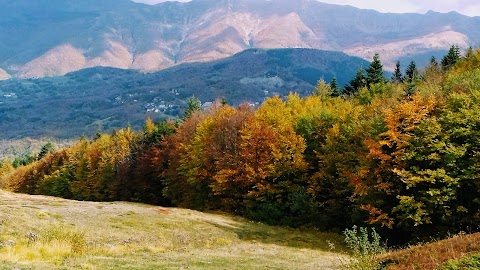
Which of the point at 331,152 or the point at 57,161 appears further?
the point at 57,161

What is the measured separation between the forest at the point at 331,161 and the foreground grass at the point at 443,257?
42.4 ft

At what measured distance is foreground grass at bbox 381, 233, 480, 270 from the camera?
543 inches

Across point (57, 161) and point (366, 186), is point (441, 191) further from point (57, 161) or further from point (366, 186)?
point (57, 161)

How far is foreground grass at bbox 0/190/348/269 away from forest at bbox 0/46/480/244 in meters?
7.89

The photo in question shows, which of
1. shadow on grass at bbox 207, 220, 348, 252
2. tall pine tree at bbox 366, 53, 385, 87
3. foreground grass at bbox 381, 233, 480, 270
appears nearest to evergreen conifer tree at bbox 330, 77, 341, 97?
tall pine tree at bbox 366, 53, 385, 87

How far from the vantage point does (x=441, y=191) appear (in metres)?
42.8

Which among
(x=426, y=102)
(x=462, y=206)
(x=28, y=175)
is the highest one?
(x=426, y=102)

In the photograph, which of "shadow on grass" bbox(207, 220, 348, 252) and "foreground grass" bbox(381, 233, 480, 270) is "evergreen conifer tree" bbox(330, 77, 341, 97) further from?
"foreground grass" bbox(381, 233, 480, 270)

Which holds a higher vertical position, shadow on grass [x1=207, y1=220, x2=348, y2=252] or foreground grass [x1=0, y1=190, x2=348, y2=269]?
foreground grass [x1=0, y1=190, x2=348, y2=269]

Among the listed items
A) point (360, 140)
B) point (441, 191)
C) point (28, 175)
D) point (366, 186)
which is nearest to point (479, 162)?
point (441, 191)

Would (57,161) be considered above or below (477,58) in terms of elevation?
below

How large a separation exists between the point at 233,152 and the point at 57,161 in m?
93.2

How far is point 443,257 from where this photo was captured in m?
15.8

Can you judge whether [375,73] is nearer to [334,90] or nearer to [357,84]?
[357,84]
